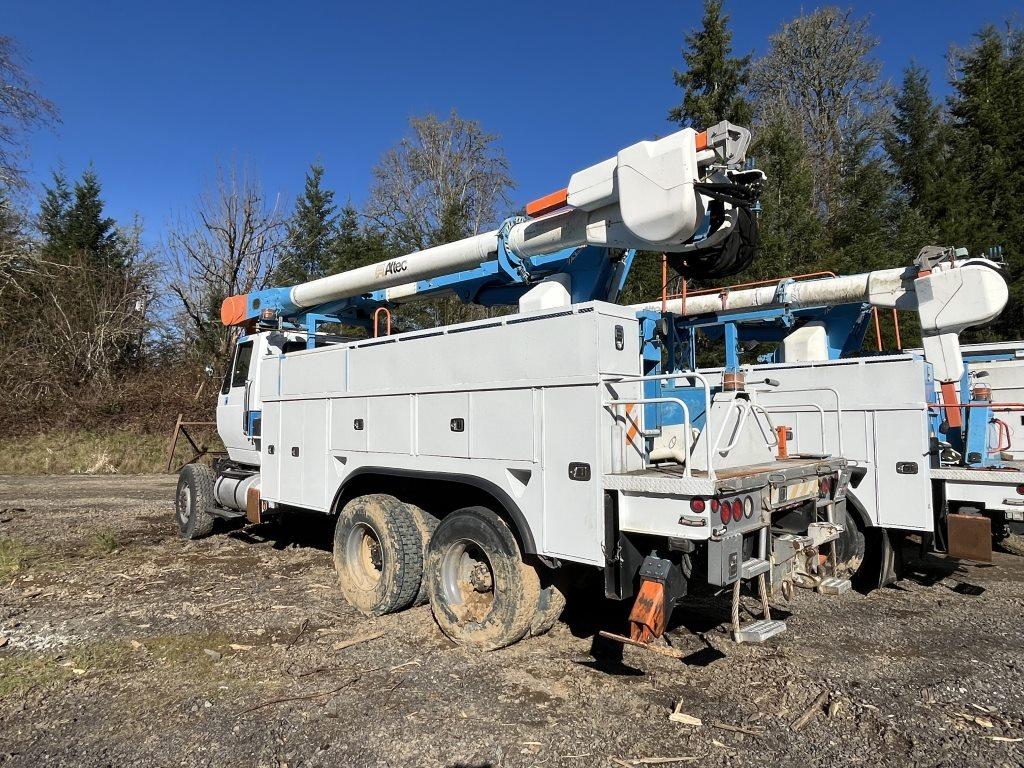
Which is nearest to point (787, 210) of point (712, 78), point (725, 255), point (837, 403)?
point (712, 78)

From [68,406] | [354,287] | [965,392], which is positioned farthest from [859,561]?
[68,406]

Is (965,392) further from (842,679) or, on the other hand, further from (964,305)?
(842,679)

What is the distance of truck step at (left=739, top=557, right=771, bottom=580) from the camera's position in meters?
3.86

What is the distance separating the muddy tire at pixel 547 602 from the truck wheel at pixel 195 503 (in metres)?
5.93

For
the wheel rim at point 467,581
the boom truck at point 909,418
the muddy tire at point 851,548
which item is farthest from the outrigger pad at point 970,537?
the wheel rim at point 467,581

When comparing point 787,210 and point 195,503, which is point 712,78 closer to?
point 787,210

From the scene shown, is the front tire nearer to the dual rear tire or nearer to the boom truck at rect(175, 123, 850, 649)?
the boom truck at rect(175, 123, 850, 649)

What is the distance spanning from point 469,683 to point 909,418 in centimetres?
468

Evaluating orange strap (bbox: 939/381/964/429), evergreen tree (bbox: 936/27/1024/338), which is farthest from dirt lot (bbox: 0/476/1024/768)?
evergreen tree (bbox: 936/27/1024/338)

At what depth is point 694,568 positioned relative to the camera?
4.00 metres

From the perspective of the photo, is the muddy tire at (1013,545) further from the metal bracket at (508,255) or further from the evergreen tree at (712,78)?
the evergreen tree at (712,78)

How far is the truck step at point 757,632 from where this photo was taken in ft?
12.2

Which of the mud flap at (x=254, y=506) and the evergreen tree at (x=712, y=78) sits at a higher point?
the evergreen tree at (x=712, y=78)

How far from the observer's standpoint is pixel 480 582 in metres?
4.89
